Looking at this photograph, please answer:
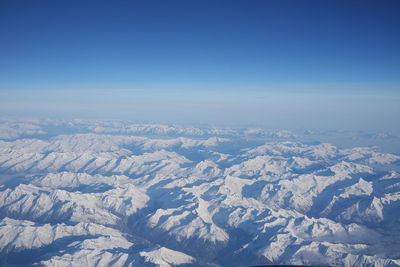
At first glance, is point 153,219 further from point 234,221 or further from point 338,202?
point 338,202

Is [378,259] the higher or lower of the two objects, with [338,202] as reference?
higher

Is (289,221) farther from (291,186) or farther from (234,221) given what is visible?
(291,186)

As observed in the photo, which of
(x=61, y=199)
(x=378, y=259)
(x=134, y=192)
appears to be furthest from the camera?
(x=134, y=192)

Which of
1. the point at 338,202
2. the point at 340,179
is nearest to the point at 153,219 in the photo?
the point at 338,202

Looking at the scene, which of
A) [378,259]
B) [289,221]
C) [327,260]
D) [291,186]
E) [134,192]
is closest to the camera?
[378,259]

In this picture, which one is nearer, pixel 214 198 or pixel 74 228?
pixel 74 228

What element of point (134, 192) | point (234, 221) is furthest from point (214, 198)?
point (134, 192)

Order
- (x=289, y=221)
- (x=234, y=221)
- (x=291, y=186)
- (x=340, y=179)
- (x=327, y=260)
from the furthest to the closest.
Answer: (x=340, y=179)
(x=291, y=186)
(x=234, y=221)
(x=289, y=221)
(x=327, y=260)

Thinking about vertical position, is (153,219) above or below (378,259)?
below

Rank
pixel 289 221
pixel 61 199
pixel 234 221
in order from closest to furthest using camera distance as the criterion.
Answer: pixel 289 221, pixel 234 221, pixel 61 199
